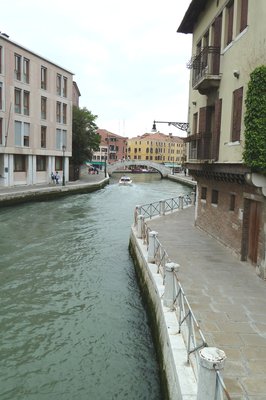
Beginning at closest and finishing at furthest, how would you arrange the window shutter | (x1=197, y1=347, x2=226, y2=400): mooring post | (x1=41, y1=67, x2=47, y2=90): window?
1. (x1=197, y1=347, x2=226, y2=400): mooring post
2. the window shutter
3. (x1=41, y1=67, x2=47, y2=90): window

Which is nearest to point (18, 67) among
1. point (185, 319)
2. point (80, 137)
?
point (80, 137)

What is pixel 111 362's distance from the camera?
737 centimetres

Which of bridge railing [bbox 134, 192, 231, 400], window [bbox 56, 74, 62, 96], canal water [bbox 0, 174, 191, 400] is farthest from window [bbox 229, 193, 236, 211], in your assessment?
window [bbox 56, 74, 62, 96]

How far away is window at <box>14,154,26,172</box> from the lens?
117 ft

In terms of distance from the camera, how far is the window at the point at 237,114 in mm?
10398

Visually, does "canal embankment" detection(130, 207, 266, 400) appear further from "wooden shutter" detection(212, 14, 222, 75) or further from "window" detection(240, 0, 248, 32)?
"window" detection(240, 0, 248, 32)

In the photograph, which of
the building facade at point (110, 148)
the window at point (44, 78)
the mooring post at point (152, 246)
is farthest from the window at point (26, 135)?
the building facade at point (110, 148)

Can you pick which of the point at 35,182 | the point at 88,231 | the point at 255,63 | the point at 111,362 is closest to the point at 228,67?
the point at 255,63

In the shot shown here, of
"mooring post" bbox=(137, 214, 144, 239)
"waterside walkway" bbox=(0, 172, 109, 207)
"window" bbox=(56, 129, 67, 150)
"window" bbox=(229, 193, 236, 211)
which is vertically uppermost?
"window" bbox=(56, 129, 67, 150)

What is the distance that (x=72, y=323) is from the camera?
353 inches

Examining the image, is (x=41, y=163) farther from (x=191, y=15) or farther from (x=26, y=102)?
(x=191, y=15)

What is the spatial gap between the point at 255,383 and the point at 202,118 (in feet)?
35.6

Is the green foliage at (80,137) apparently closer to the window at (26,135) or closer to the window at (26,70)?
the window at (26,135)

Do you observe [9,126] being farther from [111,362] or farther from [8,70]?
[111,362]
